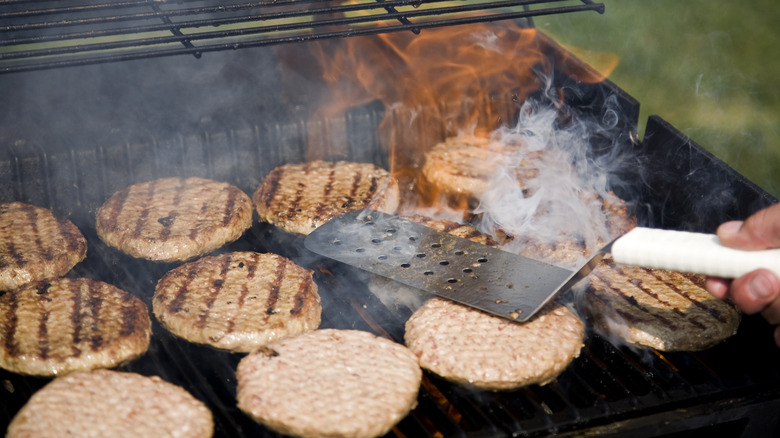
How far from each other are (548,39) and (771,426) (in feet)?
10.2

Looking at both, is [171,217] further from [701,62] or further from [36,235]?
[701,62]

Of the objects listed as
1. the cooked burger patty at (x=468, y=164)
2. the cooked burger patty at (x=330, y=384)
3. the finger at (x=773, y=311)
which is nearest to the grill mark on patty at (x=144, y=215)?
the cooked burger patty at (x=330, y=384)

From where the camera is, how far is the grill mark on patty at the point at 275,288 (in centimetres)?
305

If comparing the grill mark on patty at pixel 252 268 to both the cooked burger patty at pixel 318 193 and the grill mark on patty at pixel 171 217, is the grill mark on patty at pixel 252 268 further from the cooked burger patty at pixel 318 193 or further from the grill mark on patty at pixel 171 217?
the grill mark on patty at pixel 171 217

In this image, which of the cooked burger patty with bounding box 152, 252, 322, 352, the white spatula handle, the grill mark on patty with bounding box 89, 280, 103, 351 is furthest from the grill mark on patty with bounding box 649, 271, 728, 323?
the grill mark on patty with bounding box 89, 280, 103, 351

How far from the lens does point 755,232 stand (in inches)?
90.7

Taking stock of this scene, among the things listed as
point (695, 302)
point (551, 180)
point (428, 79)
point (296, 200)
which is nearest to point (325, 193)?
point (296, 200)

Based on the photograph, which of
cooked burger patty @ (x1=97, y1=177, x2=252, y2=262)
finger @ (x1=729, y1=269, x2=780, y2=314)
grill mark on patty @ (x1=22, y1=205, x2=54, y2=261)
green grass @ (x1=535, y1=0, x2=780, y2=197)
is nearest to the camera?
finger @ (x1=729, y1=269, x2=780, y2=314)

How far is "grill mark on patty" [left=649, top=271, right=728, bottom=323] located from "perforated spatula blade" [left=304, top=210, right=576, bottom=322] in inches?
29.1

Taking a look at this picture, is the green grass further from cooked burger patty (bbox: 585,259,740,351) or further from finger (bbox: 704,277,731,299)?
finger (bbox: 704,277,731,299)

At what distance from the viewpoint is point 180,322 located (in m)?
2.94

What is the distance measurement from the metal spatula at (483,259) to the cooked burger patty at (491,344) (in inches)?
5.2

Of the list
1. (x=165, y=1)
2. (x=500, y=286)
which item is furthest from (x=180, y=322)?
(x=165, y=1)

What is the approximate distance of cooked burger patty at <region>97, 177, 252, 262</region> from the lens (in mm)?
3502
